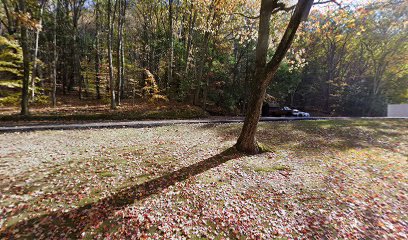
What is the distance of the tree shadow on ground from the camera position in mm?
3232

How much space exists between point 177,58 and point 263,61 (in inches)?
632

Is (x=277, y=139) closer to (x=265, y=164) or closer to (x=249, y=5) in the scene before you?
(x=265, y=164)

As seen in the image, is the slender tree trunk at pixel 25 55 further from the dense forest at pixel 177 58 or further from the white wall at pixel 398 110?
the white wall at pixel 398 110

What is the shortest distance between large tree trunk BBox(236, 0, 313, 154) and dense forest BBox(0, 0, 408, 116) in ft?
23.2

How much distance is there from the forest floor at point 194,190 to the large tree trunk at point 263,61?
867mm

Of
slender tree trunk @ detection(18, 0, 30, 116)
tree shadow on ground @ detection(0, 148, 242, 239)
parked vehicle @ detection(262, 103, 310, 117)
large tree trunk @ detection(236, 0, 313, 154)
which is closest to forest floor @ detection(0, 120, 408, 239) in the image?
tree shadow on ground @ detection(0, 148, 242, 239)

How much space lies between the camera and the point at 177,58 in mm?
20969

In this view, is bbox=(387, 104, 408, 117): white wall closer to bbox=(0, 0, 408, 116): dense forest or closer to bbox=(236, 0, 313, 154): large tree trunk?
bbox=(0, 0, 408, 116): dense forest

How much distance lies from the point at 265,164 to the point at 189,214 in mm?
3653

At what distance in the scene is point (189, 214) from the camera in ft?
13.0

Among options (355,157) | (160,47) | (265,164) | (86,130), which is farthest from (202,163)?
(160,47)

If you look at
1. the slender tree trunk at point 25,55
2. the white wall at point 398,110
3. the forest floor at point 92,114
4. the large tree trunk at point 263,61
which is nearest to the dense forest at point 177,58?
the slender tree trunk at point 25,55

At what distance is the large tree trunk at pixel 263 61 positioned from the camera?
225 inches

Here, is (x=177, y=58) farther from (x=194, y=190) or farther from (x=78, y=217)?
(x=78, y=217)
